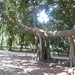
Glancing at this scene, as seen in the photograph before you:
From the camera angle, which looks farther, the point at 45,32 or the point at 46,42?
the point at 46,42

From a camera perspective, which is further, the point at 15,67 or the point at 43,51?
the point at 43,51

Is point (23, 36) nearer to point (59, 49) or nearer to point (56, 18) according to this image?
point (59, 49)

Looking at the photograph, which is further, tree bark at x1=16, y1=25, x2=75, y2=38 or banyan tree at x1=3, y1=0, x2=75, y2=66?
tree bark at x1=16, y1=25, x2=75, y2=38

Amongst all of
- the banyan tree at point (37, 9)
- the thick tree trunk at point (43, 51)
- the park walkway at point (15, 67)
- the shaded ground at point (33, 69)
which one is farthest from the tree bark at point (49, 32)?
the park walkway at point (15, 67)

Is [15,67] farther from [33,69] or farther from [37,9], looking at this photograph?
[37,9]

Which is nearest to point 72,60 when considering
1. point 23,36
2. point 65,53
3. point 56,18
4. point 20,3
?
point 20,3

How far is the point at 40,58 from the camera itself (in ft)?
42.8

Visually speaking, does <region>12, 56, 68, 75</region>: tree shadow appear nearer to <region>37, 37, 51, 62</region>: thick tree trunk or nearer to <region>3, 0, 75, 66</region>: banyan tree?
<region>3, 0, 75, 66</region>: banyan tree

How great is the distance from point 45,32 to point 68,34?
2.92 meters

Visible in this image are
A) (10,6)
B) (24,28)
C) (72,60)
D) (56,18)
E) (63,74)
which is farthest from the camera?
(56,18)

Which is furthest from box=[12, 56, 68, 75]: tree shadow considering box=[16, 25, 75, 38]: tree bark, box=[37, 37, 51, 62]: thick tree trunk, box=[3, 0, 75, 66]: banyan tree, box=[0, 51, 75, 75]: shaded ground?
box=[37, 37, 51, 62]: thick tree trunk

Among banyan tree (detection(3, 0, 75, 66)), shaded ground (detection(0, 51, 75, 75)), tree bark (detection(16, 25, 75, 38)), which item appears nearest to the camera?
shaded ground (detection(0, 51, 75, 75))

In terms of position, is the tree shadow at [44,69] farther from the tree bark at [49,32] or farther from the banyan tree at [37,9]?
the tree bark at [49,32]

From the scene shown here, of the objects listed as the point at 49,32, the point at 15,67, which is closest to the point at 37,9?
the point at 49,32
